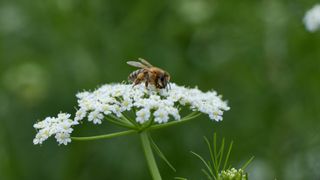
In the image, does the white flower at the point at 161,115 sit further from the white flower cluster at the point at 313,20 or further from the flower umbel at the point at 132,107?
the white flower cluster at the point at 313,20

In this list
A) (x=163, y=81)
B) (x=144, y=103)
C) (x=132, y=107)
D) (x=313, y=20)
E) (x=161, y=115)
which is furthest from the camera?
(x=313, y=20)

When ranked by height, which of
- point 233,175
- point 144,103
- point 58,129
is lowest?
point 233,175

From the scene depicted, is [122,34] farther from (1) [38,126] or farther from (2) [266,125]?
(1) [38,126]

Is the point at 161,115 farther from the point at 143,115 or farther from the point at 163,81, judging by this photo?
the point at 163,81

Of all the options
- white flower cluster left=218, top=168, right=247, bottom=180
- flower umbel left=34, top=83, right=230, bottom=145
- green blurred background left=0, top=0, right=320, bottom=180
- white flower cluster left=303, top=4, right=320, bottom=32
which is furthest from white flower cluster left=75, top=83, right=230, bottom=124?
green blurred background left=0, top=0, right=320, bottom=180

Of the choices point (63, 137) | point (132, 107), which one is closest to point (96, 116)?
point (63, 137)

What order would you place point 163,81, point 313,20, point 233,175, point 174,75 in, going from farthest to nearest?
point 174,75, point 313,20, point 163,81, point 233,175
